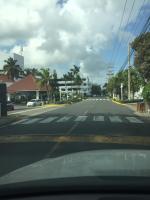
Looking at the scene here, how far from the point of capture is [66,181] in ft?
12.5

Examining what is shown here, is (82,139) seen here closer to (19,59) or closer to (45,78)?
(45,78)

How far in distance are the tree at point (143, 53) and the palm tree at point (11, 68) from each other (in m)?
90.9

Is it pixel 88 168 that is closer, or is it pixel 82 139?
pixel 88 168

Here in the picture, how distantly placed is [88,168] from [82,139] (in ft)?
52.1

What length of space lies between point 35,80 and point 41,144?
107326mm

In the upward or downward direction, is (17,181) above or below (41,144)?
above

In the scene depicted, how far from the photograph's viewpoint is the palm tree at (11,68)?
493 ft

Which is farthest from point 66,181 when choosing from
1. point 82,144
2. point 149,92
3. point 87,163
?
point 149,92

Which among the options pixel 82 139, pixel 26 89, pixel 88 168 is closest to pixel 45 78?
pixel 26 89

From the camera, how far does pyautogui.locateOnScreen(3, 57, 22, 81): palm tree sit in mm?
150375

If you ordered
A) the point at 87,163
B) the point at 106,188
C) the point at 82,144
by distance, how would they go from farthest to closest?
1. the point at 82,144
2. the point at 87,163
3. the point at 106,188

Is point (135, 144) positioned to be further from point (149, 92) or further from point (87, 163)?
point (149, 92)

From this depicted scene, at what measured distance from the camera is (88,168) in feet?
14.1

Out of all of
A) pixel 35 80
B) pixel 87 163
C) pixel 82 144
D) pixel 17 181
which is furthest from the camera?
pixel 35 80
